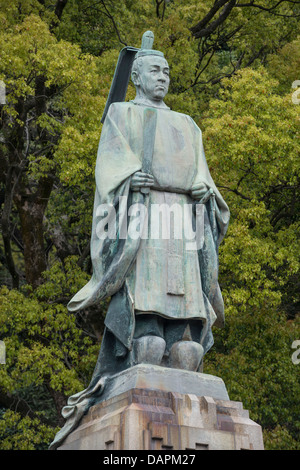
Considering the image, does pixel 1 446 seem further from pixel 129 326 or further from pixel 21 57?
pixel 129 326

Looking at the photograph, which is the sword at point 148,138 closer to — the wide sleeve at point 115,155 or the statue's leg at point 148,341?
the wide sleeve at point 115,155

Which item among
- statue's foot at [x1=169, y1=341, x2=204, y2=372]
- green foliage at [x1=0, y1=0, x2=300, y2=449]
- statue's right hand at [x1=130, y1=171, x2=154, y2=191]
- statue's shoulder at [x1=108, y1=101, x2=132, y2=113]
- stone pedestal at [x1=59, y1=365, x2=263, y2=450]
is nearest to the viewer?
stone pedestal at [x1=59, y1=365, x2=263, y2=450]

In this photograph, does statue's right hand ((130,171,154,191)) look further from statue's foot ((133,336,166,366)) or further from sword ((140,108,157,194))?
statue's foot ((133,336,166,366))

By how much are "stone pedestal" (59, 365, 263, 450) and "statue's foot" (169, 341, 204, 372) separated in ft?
0.51

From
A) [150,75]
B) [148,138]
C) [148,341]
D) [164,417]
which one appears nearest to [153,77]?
[150,75]

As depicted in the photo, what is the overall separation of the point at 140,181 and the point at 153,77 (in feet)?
3.56

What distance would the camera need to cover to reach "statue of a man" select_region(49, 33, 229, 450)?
254 inches

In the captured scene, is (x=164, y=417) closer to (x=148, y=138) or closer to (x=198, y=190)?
(x=198, y=190)

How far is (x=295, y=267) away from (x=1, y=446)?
6262 mm

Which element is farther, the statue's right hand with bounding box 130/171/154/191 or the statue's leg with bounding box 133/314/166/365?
the statue's right hand with bounding box 130/171/154/191

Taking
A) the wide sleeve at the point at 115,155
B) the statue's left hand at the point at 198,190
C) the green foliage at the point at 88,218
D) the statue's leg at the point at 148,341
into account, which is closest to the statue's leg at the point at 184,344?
the statue's leg at the point at 148,341

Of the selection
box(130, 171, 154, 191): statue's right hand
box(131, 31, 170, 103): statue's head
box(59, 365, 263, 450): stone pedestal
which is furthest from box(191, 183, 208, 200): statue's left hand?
box(59, 365, 263, 450): stone pedestal

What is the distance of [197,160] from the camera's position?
713 cm

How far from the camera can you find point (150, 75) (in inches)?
282
